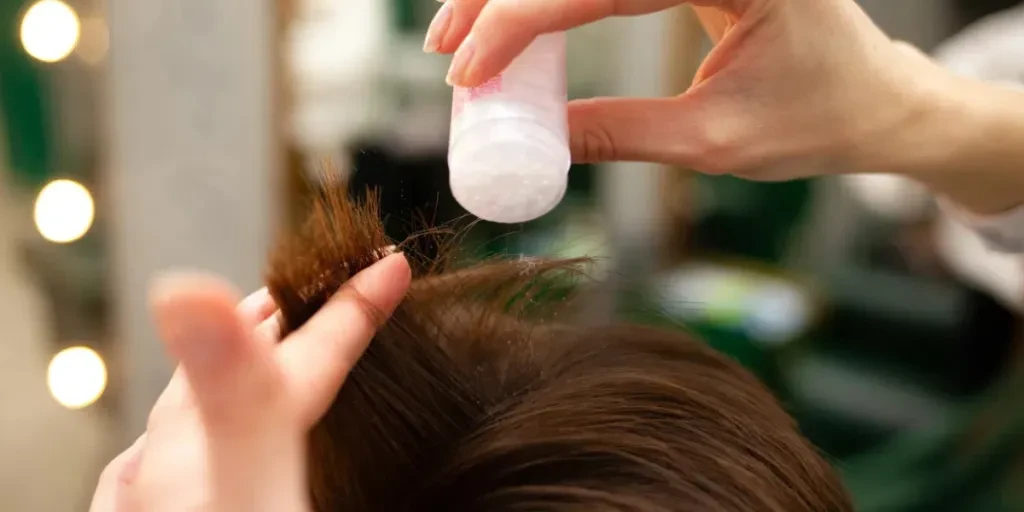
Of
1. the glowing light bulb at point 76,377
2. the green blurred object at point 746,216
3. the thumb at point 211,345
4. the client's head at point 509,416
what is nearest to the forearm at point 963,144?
the client's head at point 509,416

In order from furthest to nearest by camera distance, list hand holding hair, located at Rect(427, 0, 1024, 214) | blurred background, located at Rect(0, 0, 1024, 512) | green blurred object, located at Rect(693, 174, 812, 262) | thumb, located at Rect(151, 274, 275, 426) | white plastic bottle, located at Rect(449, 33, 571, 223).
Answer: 1. green blurred object, located at Rect(693, 174, 812, 262)
2. blurred background, located at Rect(0, 0, 1024, 512)
3. hand holding hair, located at Rect(427, 0, 1024, 214)
4. white plastic bottle, located at Rect(449, 33, 571, 223)
5. thumb, located at Rect(151, 274, 275, 426)

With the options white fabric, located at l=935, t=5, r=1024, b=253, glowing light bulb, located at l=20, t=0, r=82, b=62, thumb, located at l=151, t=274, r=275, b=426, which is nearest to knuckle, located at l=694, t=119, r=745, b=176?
thumb, located at l=151, t=274, r=275, b=426

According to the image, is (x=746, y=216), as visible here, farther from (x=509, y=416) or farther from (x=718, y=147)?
(x=509, y=416)

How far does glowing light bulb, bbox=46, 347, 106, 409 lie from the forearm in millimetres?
1147

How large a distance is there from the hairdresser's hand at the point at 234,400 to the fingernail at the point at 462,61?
0.39 feet

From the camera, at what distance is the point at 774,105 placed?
0.52m

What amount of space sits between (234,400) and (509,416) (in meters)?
0.22

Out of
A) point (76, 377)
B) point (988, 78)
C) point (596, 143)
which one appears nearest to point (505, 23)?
point (596, 143)

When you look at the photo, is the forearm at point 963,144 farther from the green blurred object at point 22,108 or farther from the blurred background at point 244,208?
the green blurred object at point 22,108

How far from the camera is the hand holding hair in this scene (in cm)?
50

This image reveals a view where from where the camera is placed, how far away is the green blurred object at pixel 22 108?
3.70 ft

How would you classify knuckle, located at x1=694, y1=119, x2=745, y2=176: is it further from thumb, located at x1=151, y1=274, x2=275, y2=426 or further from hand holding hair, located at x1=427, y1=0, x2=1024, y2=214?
thumb, located at x1=151, y1=274, x2=275, y2=426

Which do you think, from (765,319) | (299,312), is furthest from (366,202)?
(765,319)

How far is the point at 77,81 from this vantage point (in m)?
1.18
